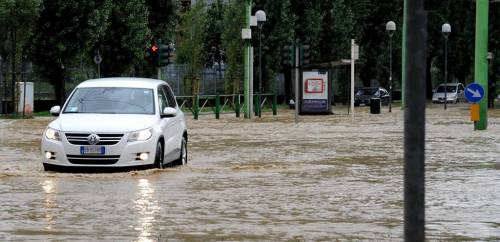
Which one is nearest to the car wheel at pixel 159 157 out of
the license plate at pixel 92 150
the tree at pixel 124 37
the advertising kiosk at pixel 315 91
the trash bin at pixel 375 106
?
the license plate at pixel 92 150

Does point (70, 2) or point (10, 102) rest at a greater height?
point (70, 2)

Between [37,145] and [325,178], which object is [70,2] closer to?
[37,145]

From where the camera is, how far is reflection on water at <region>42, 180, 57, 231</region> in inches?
446

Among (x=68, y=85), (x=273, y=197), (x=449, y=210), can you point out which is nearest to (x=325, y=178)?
(x=273, y=197)

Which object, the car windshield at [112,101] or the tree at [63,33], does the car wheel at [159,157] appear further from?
the tree at [63,33]

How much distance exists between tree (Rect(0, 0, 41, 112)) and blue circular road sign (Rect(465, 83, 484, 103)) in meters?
20.5

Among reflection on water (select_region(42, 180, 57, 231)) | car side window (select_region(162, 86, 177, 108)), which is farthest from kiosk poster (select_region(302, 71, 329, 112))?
reflection on water (select_region(42, 180, 57, 231))

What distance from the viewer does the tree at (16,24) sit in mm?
45250

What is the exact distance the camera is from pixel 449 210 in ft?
41.7

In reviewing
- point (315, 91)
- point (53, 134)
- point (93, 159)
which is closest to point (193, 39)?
point (315, 91)

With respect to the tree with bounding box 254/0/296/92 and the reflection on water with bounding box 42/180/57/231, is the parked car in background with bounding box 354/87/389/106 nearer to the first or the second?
the tree with bounding box 254/0/296/92

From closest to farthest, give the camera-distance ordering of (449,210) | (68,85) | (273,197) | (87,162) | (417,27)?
(417,27) → (449,210) → (273,197) → (87,162) → (68,85)

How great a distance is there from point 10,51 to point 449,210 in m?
35.5

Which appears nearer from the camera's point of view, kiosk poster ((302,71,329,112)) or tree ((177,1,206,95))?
kiosk poster ((302,71,329,112))
